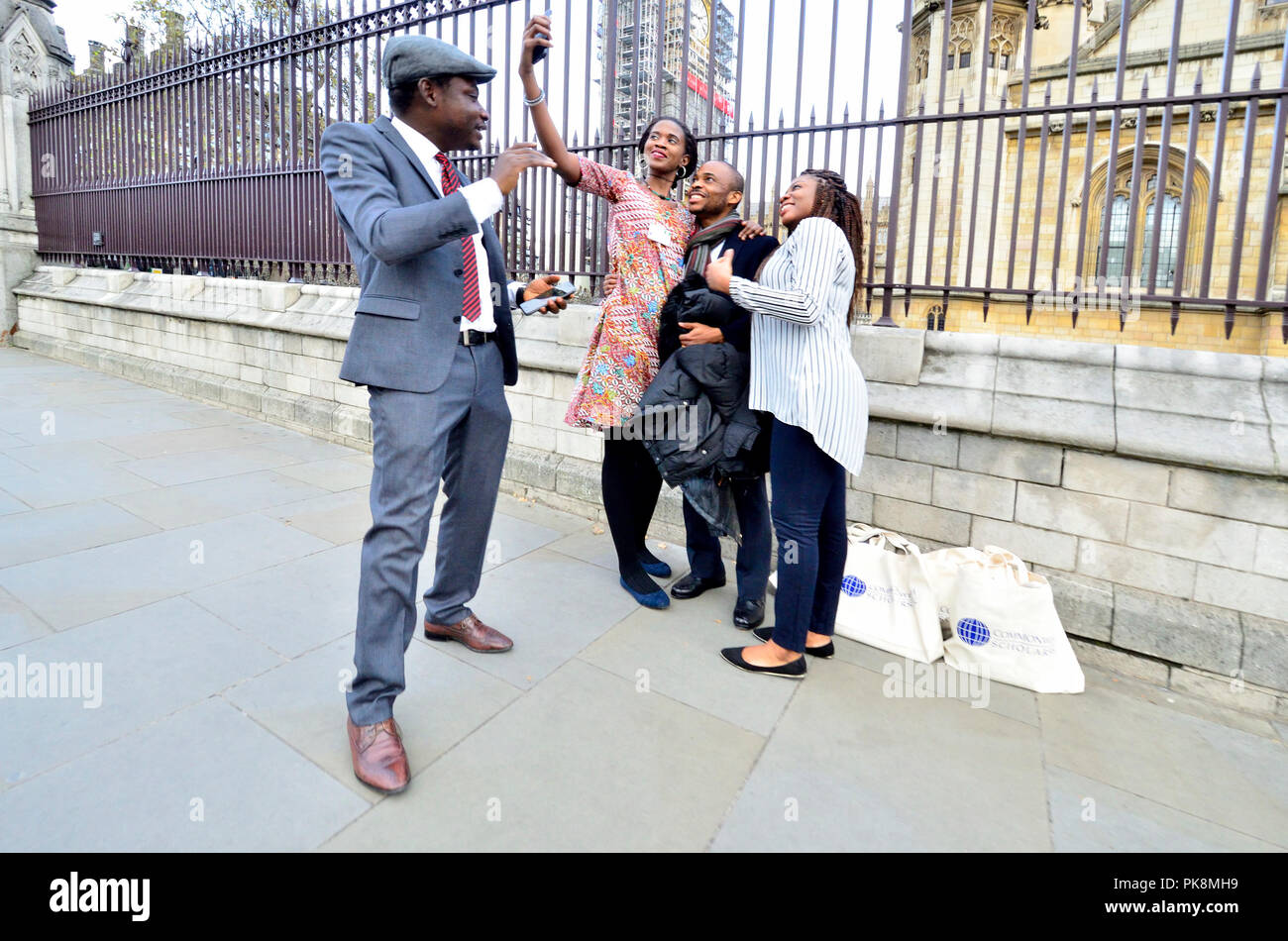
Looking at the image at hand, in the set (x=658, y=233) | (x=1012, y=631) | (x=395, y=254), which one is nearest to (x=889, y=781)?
(x=1012, y=631)

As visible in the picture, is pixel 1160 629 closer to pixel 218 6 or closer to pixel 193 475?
pixel 193 475

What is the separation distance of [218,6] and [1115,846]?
90.1 ft

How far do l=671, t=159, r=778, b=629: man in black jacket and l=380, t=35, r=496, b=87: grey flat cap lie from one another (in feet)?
4.40

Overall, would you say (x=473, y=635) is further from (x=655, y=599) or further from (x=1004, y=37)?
(x=1004, y=37)

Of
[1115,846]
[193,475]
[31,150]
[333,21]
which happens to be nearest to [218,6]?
[31,150]

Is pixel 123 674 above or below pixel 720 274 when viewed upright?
below

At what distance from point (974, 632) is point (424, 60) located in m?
2.97

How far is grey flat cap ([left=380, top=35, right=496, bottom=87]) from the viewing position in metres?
2.19

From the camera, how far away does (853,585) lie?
11.2 ft

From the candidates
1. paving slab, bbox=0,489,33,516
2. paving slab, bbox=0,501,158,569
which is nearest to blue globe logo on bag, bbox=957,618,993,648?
paving slab, bbox=0,501,158,569

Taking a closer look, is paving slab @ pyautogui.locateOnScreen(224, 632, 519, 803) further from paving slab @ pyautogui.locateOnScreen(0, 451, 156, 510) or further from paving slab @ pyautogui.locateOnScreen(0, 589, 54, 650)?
paving slab @ pyautogui.locateOnScreen(0, 451, 156, 510)

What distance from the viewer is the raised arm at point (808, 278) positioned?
2.73 meters

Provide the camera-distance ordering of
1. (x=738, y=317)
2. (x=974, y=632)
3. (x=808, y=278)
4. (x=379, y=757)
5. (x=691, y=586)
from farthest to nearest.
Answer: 1. (x=691, y=586)
2. (x=738, y=317)
3. (x=974, y=632)
4. (x=808, y=278)
5. (x=379, y=757)


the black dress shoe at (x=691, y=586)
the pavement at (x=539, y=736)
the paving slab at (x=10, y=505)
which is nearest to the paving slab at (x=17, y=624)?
the pavement at (x=539, y=736)
